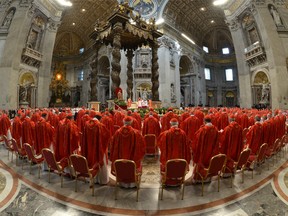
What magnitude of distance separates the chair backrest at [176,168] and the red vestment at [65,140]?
2261 mm

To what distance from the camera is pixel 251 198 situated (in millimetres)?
3312

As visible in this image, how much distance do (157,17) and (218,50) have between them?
1775 cm

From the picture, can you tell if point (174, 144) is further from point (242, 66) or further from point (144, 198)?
point (242, 66)

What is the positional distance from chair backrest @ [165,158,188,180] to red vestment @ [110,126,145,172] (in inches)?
28.7

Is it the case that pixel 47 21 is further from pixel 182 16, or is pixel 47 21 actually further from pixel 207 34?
pixel 207 34

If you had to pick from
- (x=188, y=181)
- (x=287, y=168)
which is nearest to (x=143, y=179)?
(x=188, y=181)

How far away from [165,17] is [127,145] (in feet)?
79.0

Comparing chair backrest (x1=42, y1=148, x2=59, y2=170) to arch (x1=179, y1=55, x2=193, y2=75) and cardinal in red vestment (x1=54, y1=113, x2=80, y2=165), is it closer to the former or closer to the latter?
cardinal in red vestment (x1=54, y1=113, x2=80, y2=165)

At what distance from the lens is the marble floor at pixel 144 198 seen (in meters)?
2.91

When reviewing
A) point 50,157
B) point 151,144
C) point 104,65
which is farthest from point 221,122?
point 104,65

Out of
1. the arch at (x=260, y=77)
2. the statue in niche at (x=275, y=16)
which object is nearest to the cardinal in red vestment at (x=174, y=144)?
the arch at (x=260, y=77)

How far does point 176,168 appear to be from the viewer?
310 cm

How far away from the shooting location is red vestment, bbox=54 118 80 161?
13.4ft

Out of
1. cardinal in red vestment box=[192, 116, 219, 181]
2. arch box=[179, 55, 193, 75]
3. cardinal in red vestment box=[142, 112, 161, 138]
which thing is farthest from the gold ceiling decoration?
cardinal in red vestment box=[192, 116, 219, 181]
